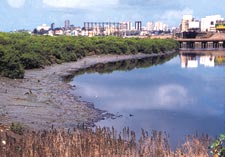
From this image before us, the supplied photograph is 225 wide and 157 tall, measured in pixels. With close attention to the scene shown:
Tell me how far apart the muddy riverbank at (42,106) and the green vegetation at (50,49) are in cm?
256

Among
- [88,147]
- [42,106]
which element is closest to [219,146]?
[88,147]

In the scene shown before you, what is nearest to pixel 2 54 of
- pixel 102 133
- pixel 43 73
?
pixel 43 73

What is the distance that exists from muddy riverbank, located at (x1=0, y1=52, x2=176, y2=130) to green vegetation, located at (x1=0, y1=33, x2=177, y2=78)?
8.41ft

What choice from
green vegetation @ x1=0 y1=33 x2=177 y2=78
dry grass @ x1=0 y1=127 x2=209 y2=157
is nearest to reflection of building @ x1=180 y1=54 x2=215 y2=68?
green vegetation @ x1=0 y1=33 x2=177 y2=78

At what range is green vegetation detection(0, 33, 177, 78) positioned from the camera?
1747 inches

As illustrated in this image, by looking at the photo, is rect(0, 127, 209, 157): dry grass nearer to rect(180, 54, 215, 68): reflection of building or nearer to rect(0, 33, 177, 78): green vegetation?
rect(0, 33, 177, 78): green vegetation

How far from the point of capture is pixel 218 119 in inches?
1179

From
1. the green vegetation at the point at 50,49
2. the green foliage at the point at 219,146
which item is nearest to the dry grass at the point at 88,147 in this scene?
the green foliage at the point at 219,146

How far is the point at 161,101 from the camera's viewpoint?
124ft

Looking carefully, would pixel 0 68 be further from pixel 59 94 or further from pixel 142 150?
pixel 142 150

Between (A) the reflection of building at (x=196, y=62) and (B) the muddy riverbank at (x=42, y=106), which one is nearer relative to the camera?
(B) the muddy riverbank at (x=42, y=106)

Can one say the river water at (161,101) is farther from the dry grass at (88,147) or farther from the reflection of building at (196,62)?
the reflection of building at (196,62)

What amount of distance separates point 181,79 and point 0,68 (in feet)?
78.0

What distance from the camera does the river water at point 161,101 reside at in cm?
2719
